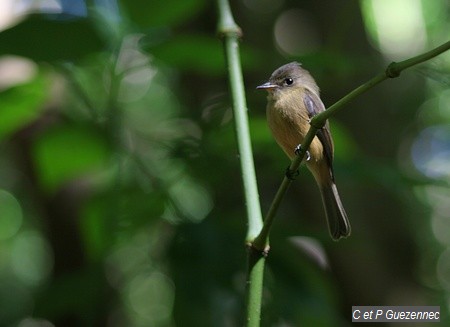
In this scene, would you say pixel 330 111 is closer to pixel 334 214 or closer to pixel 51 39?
pixel 334 214

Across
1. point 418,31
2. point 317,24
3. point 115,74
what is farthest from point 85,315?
point 418,31

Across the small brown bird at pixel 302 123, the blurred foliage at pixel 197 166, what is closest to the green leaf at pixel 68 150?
the blurred foliage at pixel 197 166

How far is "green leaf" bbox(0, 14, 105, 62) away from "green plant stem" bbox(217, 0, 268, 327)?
60 centimetres

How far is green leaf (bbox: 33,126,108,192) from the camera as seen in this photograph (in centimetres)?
218

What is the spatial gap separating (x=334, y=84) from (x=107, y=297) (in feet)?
3.71

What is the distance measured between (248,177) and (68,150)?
4.41 ft

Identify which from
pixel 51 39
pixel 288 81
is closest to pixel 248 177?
pixel 288 81

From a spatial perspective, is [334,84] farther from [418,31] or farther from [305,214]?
[418,31]

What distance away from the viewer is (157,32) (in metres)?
2.04

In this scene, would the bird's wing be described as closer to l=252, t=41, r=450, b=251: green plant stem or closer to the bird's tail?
the bird's tail

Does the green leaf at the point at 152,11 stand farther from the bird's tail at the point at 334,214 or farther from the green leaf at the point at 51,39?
the bird's tail at the point at 334,214

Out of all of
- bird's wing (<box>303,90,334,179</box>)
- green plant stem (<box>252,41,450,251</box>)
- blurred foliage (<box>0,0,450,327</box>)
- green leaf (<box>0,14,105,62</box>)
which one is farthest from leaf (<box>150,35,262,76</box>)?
green plant stem (<box>252,41,450,251</box>)

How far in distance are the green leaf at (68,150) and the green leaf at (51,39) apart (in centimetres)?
47

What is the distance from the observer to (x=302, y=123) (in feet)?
4.37
